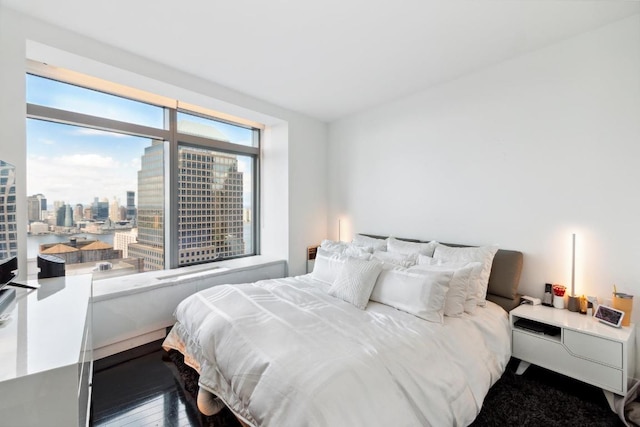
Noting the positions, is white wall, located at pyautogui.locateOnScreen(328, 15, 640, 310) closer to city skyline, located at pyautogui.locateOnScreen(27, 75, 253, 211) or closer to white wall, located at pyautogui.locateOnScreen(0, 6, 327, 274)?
white wall, located at pyautogui.locateOnScreen(0, 6, 327, 274)

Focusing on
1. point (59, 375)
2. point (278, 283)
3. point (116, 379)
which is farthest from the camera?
point (278, 283)

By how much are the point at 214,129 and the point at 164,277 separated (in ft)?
6.77

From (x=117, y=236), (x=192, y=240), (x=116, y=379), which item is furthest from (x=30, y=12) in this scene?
(x=116, y=379)

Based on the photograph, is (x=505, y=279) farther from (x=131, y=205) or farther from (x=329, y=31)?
(x=131, y=205)

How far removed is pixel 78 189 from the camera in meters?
2.83

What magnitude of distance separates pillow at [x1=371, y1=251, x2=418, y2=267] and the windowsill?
1536 millimetres

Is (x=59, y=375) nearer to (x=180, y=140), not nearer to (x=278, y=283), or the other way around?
(x=278, y=283)

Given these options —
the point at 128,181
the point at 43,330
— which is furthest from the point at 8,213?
the point at 128,181

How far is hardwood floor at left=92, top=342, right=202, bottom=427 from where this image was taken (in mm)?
1783

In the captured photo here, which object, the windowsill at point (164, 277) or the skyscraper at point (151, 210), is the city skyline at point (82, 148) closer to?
the skyscraper at point (151, 210)

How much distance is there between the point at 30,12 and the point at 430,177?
370cm

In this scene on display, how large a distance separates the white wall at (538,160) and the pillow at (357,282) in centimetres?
117

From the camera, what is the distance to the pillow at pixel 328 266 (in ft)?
9.00

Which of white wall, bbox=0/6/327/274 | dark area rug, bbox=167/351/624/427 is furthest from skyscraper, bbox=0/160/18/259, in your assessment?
dark area rug, bbox=167/351/624/427
